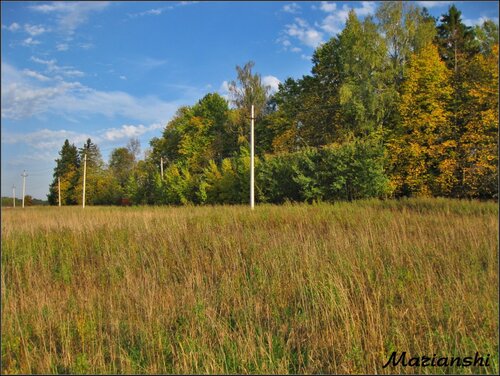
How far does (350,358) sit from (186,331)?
64.8 inches

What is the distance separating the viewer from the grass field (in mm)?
3107

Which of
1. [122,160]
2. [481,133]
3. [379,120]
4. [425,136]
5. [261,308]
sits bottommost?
[261,308]

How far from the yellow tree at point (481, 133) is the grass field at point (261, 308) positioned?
636 inches

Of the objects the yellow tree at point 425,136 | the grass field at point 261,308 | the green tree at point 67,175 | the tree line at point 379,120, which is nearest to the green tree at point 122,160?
the green tree at point 67,175

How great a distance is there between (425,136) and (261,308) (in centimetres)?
2388

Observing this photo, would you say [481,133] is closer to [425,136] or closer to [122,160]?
[425,136]

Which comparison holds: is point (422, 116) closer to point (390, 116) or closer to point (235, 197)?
point (390, 116)

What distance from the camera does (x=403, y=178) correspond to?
24.6m

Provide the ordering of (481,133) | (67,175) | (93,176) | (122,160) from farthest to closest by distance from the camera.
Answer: (122,160)
(67,175)
(93,176)
(481,133)

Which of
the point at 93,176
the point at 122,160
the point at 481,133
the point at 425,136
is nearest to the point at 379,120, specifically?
the point at 425,136

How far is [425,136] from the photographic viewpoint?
939 inches

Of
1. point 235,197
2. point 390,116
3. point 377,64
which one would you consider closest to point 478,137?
point 390,116

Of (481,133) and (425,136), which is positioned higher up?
(425,136)

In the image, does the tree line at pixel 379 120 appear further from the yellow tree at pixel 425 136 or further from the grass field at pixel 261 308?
the grass field at pixel 261 308
